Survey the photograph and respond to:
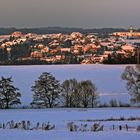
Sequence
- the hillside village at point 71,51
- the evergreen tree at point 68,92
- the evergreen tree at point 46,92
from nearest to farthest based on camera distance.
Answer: the evergreen tree at point 68,92 < the evergreen tree at point 46,92 < the hillside village at point 71,51

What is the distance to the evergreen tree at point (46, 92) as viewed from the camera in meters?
43.6

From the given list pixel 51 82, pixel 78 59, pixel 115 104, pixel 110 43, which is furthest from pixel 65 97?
pixel 110 43

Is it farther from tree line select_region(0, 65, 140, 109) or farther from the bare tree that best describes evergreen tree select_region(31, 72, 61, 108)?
the bare tree

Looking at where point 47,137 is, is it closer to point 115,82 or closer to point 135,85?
point 135,85

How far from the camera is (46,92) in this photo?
4422 cm

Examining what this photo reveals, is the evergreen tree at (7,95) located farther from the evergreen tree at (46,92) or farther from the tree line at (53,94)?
the evergreen tree at (46,92)

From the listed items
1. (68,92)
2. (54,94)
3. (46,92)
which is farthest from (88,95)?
(46,92)

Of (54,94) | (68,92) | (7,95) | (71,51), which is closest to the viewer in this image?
(7,95)

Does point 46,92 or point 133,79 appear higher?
point 133,79

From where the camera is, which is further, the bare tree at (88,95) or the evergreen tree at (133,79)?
the evergreen tree at (133,79)

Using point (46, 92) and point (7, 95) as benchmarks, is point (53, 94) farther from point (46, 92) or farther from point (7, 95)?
point (7, 95)

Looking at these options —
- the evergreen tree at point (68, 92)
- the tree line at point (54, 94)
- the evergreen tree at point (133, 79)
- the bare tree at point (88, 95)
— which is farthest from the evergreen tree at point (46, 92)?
the evergreen tree at point (133, 79)

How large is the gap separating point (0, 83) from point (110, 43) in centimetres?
9568

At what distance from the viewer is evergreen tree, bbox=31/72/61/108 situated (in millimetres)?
43588
